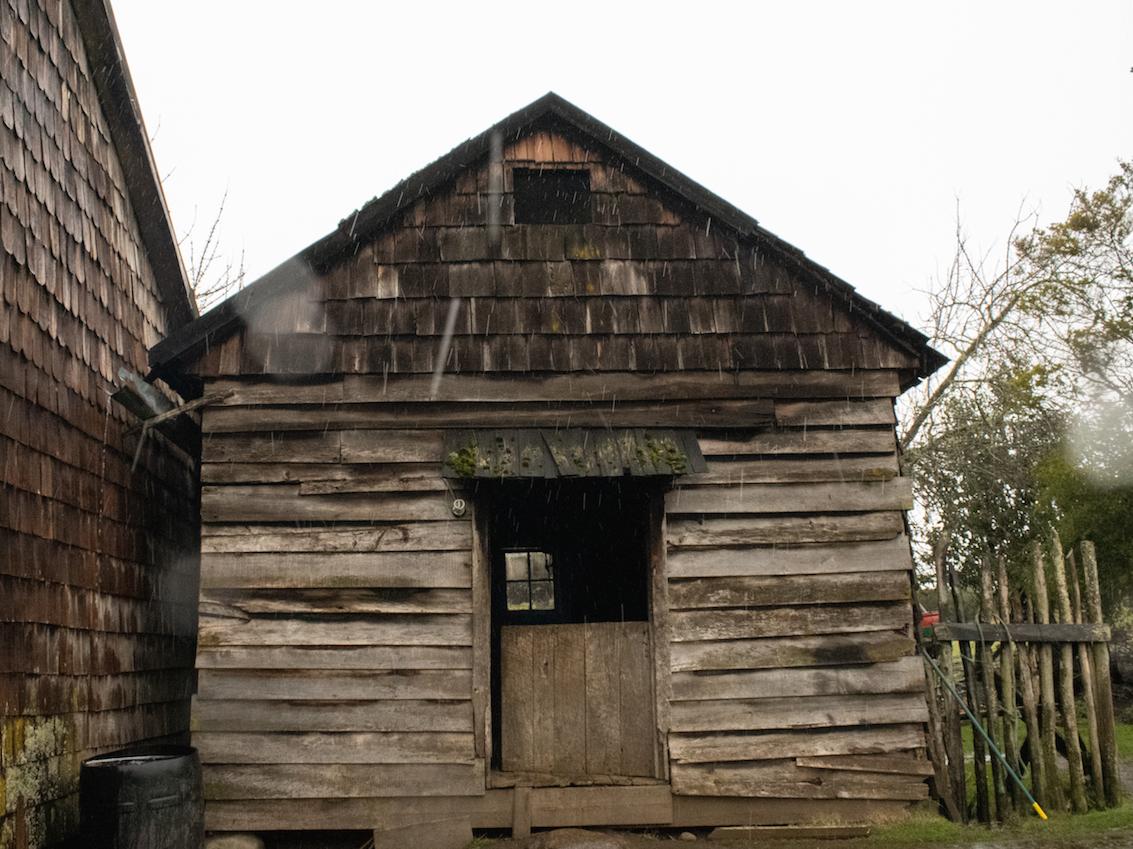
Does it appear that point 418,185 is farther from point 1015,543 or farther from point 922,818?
point 1015,543

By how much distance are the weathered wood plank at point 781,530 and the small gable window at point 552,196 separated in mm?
2867

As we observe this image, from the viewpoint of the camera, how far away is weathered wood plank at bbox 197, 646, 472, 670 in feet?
26.0

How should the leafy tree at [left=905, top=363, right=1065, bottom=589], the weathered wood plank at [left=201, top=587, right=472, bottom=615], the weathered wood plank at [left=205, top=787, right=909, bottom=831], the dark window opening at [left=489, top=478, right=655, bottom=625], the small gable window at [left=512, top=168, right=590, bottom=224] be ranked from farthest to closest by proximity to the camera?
1. the leafy tree at [left=905, top=363, right=1065, bottom=589]
2. the dark window opening at [left=489, top=478, right=655, bottom=625]
3. the small gable window at [left=512, top=168, right=590, bottom=224]
4. the weathered wood plank at [left=201, top=587, right=472, bottom=615]
5. the weathered wood plank at [left=205, top=787, right=909, bottom=831]

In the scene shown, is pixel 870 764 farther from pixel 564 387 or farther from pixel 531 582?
pixel 531 582

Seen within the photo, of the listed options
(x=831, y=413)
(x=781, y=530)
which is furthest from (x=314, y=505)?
(x=831, y=413)

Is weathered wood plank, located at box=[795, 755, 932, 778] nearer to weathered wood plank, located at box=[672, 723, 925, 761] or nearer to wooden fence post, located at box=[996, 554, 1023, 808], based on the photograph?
weathered wood plank, located at box=[672, 723, 925, 761]

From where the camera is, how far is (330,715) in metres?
7.90

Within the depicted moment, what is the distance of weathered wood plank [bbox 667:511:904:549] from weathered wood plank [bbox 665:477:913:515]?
0.08m

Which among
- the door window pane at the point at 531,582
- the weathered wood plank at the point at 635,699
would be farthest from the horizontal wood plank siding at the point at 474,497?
the door window pane at the point at 531,582

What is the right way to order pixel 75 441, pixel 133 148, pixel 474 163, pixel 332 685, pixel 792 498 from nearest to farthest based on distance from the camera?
pixel 75 441, pixel 332 685, pixel 792 498, pixel 474 163, pixel 133 148

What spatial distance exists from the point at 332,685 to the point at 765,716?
10.9 feet

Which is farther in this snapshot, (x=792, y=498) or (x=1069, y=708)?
(x=792, y=498)

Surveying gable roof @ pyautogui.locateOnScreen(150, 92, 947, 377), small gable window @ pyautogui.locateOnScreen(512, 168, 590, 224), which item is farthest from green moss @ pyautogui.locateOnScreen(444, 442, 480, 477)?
small gable window @ pyautogui.locateOnScreen(512, 168, 590, 224)

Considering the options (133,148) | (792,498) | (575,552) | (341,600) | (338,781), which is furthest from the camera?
(575,552)
